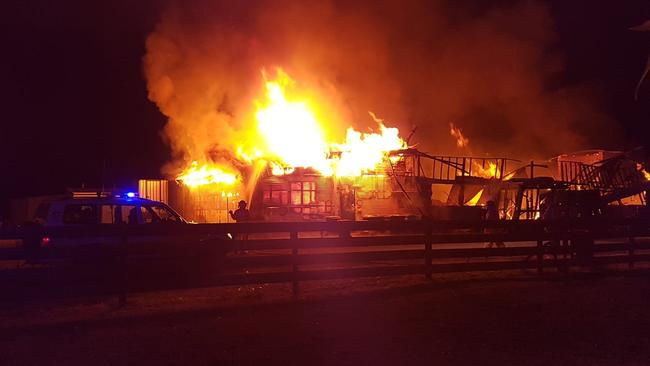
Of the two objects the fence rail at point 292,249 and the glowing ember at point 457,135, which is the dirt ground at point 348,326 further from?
the glowing ember at point 457,135

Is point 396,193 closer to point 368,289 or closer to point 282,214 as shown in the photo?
point 282,214

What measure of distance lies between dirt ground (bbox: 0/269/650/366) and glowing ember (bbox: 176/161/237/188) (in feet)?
49.5

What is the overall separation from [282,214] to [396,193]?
4765mm

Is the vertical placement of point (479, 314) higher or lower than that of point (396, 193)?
lower

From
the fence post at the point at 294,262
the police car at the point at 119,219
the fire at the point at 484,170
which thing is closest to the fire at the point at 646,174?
the fire at the point at 484,170

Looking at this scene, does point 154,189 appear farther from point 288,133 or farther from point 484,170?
point 484,170

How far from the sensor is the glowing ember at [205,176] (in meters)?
24.1

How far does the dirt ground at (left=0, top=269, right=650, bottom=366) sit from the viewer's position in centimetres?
543

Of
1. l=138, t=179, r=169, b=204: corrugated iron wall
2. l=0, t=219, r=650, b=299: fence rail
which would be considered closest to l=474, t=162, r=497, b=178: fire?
l=138, t=179, r=169, b=204: corrugated iron wall

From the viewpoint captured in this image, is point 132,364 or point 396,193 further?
point 396,193

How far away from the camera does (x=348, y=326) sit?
659 cm

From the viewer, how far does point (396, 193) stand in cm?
2294

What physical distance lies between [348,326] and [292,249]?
244cm

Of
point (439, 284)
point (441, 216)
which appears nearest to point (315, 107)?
point (441, 216)
